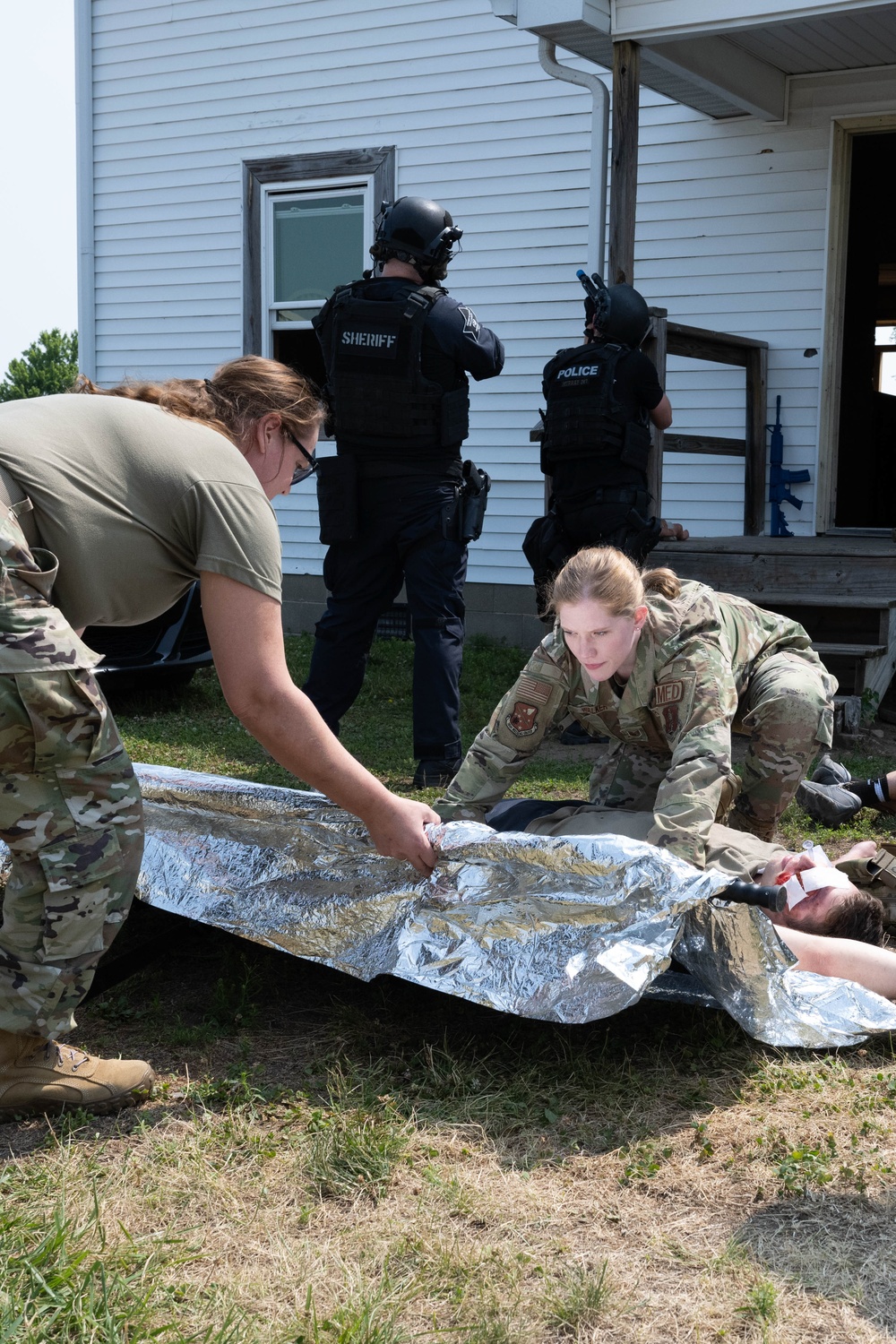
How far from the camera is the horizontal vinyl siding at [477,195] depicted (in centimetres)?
818

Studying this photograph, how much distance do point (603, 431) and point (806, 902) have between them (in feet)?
11.4

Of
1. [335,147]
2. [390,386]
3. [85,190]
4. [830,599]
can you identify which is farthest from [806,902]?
[85,190]

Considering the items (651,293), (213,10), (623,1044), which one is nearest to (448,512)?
Result: (623,1044)

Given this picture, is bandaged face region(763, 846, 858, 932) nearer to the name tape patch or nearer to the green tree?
the name tape patch

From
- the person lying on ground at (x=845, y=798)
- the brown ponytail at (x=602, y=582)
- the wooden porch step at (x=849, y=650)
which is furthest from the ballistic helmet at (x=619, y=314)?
the brown ponytail at (x=602, y=582)

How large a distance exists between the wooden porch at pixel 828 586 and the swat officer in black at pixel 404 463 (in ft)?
6.46

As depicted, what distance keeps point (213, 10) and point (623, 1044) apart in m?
9.68

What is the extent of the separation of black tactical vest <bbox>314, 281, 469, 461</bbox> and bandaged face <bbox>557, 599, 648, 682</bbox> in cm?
246

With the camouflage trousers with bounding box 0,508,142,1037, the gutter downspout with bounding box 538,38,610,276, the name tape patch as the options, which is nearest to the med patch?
the name tape patch

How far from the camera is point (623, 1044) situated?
2820mm

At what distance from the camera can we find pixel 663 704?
337 centimetres

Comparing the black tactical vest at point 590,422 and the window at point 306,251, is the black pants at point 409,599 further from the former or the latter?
the window at point 306,251

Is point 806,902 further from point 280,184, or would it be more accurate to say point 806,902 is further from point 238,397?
point 280,184

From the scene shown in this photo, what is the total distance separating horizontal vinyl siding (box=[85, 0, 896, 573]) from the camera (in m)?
8.18
